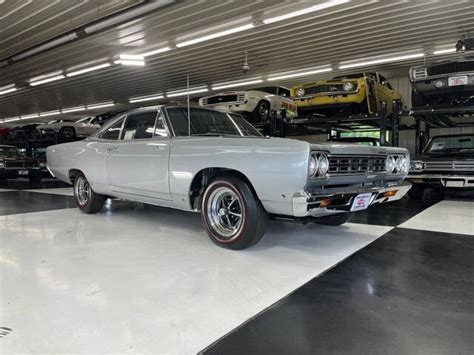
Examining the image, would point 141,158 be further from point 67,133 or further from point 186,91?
point 186,91

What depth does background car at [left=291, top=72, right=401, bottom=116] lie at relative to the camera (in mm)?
7320

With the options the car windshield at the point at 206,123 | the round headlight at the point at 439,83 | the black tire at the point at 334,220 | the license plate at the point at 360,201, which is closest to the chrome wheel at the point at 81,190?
the car windshield at the point at 206,123

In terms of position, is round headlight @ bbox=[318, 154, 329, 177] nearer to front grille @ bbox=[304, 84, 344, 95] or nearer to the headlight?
front grille @ bbox=[304, 84, 344, 95]

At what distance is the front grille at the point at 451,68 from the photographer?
19.5 feet

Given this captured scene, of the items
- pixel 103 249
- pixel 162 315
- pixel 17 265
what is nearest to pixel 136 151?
pixel 103 249

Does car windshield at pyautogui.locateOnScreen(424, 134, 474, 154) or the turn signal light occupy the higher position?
car windshield at pyautogui.locateOnScreen(424, 134, 474, 154)

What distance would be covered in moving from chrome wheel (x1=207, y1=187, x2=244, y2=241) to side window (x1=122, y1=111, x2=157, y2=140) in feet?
4.12

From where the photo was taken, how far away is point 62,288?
7.70 feet

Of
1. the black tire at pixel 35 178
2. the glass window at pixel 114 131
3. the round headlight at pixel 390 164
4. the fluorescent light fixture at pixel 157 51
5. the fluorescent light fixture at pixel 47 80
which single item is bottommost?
the black tire at pixel 35 178

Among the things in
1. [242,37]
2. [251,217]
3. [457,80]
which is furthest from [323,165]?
[242,37]

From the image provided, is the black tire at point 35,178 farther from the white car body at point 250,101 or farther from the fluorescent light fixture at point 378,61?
the fluorescent light fixture at point 378,61

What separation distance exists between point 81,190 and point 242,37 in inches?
249

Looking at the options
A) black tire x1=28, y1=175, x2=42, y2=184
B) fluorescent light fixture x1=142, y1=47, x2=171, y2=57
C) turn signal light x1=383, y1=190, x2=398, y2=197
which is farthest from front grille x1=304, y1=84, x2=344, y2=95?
black tire x1=28, y1=175, x2=42, y2=184

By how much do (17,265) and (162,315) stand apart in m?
1.59
